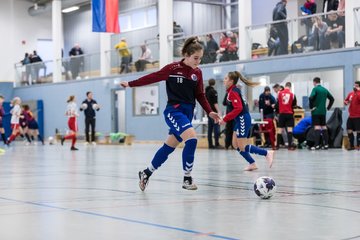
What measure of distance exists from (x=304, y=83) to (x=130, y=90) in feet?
38.2

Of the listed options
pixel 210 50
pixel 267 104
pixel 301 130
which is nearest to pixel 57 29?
pixel 210 50

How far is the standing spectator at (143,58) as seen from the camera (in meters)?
30.2

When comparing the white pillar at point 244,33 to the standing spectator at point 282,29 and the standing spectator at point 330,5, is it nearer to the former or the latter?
the standing spectator at point 282,29

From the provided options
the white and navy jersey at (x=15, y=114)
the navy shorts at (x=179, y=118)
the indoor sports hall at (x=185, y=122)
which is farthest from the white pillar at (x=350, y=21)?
the white and navy jersey at (x=15, y=114)

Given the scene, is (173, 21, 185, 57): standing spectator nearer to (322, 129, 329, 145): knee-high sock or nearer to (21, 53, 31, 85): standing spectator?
(322, 129, 329, 145): knee-high sock

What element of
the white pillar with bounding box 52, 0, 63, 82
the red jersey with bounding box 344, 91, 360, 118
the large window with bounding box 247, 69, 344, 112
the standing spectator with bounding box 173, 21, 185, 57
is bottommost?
the red jersey with bounding box 344, 91, 360, 118

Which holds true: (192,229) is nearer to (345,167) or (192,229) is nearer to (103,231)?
(103,231)

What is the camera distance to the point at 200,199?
6.28m

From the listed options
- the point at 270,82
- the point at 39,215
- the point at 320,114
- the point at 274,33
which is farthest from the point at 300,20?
the point at 39,215

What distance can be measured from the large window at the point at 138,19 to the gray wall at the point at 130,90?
15.6 ft

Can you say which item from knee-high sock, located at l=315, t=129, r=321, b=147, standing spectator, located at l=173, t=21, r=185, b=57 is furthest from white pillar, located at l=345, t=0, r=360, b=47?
standing spectator, located at l=173, t=21, r=185, b=57

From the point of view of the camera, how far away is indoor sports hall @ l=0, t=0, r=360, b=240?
5.09m

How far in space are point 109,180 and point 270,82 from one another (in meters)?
16.3

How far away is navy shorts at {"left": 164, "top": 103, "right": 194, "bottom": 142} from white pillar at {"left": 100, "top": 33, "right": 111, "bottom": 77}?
85.7 feet
